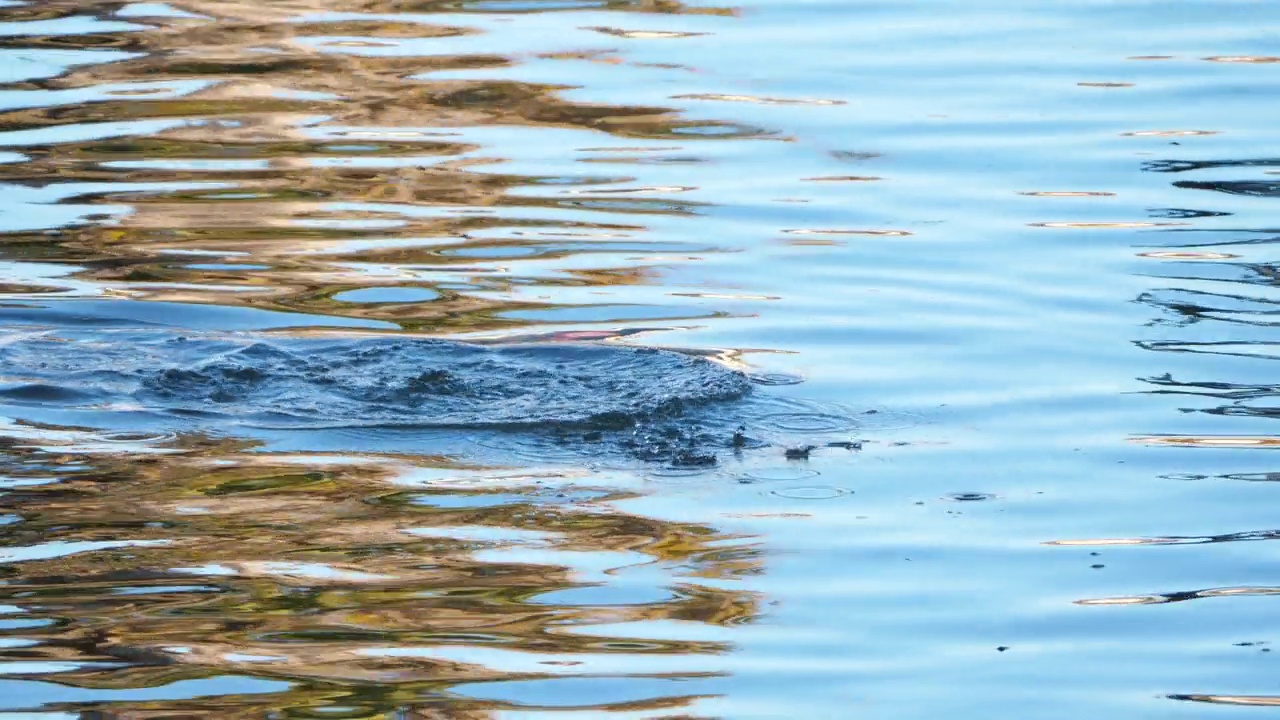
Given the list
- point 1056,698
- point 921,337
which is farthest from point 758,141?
point 1056,698

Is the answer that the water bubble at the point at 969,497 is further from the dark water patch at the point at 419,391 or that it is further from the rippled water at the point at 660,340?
the dark water patch at the point at 419,391

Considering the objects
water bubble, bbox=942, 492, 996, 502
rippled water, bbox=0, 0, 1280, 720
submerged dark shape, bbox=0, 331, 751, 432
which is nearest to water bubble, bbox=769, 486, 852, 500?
rippled water, bbox=0, 0, 1280, 720

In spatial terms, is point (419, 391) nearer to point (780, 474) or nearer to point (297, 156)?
point (780, 474)

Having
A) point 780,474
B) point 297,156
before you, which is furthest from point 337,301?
point 780,474

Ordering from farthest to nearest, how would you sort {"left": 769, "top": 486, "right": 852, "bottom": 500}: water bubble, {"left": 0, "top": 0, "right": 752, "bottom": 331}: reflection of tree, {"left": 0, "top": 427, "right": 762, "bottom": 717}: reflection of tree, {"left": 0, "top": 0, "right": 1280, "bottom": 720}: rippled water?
{"left": 0, "top": 0, "right": 752, "bottom": 331}: reflection of tree → {"left": 769, "top": 486, "right": 852, "bottom": 500}: water bubble → {"left": 0, "top": 0, "right": 1280, "bottom": 720}: rippled water → {"left": 0, "top": 427, "right": 762, "bottom": 717}: reflection of tree

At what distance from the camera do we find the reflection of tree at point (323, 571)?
499cm

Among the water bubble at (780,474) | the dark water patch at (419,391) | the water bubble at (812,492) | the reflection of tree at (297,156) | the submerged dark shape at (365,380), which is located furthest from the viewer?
the reflection of tree at (297,156)

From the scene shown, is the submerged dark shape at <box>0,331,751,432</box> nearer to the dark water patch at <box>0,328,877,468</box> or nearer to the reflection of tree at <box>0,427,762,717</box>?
the dark water patch at <box>0,328,877,468</box>

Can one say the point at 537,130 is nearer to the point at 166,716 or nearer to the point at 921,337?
the point at 921,337

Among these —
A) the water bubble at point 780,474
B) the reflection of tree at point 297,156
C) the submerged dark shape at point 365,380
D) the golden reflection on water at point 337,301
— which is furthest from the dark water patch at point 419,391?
the reflection of tree at point 297,156

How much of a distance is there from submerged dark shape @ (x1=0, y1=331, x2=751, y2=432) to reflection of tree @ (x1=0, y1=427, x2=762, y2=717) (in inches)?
18.0

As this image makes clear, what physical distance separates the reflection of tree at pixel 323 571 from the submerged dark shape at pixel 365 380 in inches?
18.0

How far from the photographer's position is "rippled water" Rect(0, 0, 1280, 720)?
510cm

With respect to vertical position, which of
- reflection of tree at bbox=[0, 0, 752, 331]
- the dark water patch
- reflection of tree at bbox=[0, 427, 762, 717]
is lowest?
reflection of tree at bbox=[0, 427, 762, 717]
